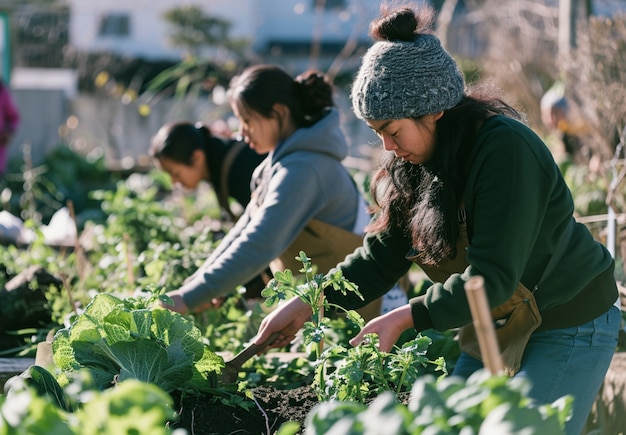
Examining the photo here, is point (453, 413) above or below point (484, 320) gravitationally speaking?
below

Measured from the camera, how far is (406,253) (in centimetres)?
277

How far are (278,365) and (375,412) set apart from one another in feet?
6.51

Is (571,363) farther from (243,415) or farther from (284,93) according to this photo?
(284,93)

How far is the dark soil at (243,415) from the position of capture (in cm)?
247

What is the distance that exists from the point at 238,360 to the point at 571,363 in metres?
0.89

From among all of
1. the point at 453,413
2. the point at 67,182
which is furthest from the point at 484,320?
the point at 67,182

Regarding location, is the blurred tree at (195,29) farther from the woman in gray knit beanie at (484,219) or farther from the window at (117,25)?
the woman in gray knit beanie at (484,219)

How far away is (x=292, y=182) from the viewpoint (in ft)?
11.7

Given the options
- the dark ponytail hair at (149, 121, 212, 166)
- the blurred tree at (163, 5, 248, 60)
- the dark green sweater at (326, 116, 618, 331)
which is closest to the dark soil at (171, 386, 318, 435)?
the dark green sweater at (326, 116, 618, 331)

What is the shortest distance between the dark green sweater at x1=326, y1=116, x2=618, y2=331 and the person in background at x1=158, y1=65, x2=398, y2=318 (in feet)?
3.70

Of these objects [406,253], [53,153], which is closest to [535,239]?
[406,253]

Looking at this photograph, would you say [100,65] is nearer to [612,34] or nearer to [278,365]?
[612,34]

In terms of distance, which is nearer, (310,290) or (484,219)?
(484,219)

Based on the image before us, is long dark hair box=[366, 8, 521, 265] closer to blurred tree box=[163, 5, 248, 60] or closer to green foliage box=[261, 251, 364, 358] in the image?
green foliage box=[261, 251, 364, 358]
